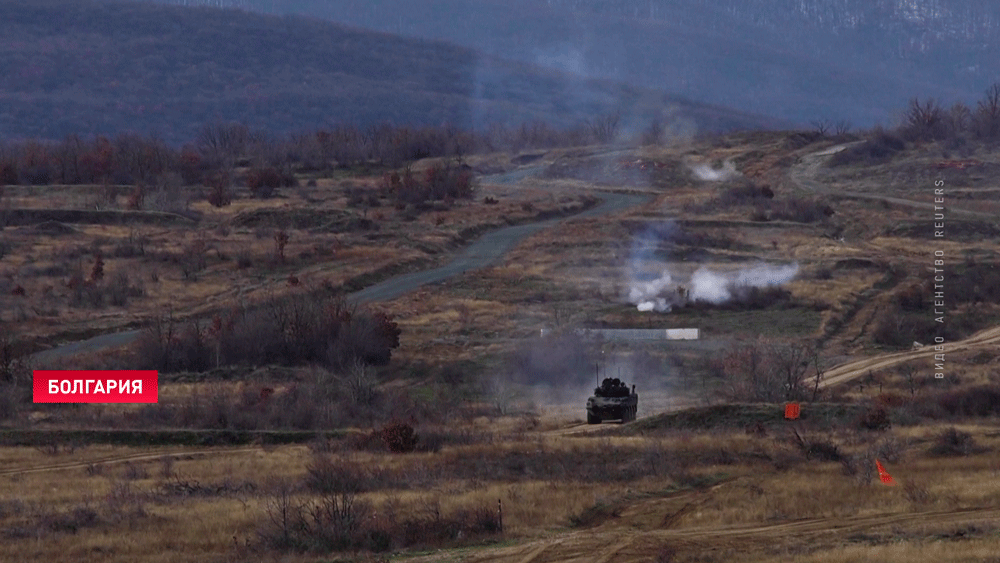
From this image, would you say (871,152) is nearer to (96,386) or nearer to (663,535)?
(96,386)

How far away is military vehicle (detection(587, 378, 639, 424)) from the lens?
29.2m

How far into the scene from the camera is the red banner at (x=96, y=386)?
33750 mm

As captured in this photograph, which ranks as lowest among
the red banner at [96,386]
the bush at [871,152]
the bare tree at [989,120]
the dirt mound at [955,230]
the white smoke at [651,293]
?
the red banner at [96,386]

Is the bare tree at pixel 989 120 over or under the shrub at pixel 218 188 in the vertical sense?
over

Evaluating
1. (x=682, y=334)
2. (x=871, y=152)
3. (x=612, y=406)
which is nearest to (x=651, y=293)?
(x=682, y=334)

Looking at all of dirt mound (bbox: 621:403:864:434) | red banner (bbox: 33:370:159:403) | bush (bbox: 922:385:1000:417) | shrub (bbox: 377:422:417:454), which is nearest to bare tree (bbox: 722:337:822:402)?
dirt mound (bbox: 621:403:864:434)

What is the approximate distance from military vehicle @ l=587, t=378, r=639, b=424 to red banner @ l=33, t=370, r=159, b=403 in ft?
38.8

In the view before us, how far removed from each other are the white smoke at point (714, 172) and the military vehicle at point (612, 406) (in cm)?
6774

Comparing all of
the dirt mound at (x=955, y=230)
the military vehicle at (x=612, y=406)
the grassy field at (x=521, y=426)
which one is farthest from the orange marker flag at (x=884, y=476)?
the dirt mound at (x=955, y=230)

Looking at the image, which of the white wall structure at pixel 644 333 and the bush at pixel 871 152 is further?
the bush at pixel 871 152

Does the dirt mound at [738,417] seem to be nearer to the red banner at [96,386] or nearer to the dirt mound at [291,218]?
the red banner at [96,386]

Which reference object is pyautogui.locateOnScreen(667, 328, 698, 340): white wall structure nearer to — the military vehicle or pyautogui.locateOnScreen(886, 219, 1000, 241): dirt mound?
the military vehicle

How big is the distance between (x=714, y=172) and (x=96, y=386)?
71.3 metres

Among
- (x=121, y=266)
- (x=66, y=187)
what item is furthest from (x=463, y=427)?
(x=66, y=187)
